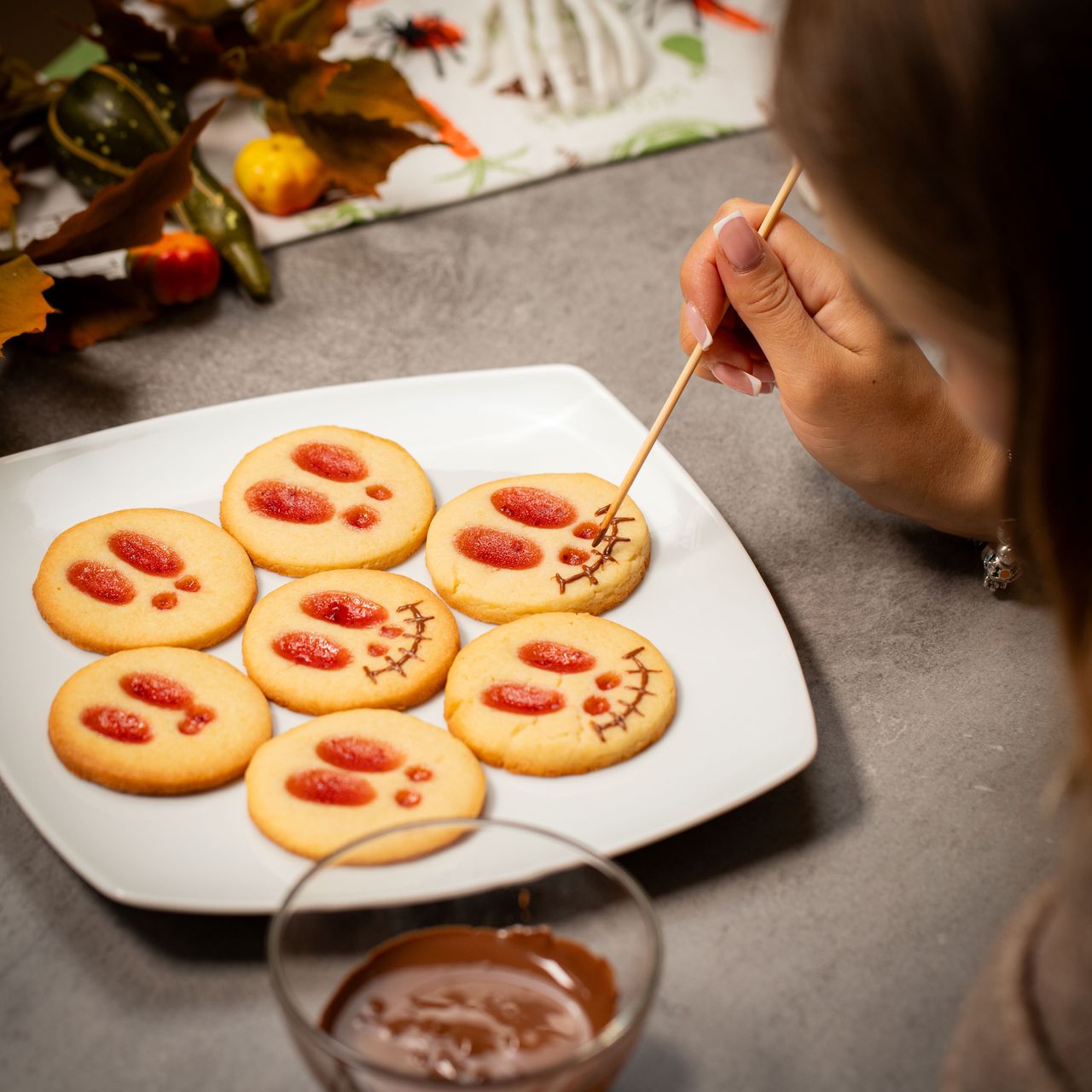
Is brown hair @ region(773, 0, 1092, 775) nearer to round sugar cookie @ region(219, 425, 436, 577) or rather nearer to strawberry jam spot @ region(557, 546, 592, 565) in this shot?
strawberry jam spot @ region(557, 546, 592, 565)

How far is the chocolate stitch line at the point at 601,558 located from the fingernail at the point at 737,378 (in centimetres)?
20

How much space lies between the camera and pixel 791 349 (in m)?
1.08

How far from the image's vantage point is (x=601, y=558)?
42.0 inches

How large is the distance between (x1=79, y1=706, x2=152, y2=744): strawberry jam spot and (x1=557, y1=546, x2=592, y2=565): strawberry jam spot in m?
0.40

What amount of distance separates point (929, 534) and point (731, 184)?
2.74ft

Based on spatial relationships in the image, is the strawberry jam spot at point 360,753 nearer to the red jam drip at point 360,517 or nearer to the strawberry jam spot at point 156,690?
the strawberry jam spot at point 156,690

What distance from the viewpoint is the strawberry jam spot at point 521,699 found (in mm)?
930

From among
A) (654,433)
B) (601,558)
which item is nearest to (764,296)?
(654,433)

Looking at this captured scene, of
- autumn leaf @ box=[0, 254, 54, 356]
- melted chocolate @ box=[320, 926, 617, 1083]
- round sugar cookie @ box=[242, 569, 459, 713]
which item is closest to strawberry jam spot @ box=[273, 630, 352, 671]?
round sugar cookie @ box=[242, 569, 459, 713]

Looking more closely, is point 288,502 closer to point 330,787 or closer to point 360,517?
point 360,517

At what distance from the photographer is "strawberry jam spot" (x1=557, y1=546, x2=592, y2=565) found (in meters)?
1.07

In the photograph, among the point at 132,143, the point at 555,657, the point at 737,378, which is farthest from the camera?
the point at 132,143

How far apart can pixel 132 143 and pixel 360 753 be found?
110 cm

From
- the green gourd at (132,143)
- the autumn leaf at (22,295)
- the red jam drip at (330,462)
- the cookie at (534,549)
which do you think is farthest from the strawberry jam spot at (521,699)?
the green gourd at (132,143)
